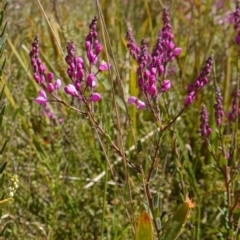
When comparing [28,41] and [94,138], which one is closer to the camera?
[94,138]

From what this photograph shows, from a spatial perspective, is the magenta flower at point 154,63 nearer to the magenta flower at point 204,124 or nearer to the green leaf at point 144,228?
the magenta flower at point 204,124

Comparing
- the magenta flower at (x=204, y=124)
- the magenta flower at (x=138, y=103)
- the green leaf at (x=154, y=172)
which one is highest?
the magenta flower at (x=138, y=103)

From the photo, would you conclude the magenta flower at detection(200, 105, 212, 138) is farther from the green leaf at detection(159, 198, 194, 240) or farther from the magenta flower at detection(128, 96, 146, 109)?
the green leaf at detection(159, 198, 194, 240)

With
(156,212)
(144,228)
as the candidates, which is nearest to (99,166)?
(156,212)

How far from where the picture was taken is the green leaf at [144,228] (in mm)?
1123

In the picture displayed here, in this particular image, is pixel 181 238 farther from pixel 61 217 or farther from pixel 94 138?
pixel 94 138

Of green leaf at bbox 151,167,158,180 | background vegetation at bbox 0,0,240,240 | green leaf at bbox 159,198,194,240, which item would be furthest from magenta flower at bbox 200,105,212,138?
green leaf at bbox 159,198,194,240

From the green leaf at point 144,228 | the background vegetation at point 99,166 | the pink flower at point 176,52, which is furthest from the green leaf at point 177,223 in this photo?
the pink flower at point 176,52

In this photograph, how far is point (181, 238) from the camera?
1732mm

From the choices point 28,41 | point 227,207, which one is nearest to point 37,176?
point 227,207

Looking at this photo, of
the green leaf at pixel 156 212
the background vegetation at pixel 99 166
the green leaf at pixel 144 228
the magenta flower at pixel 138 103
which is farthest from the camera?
the background vegetation at pixel 99 166

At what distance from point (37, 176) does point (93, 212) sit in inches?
10.1

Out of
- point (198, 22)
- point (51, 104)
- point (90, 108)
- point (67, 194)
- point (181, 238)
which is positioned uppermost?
point (198, 22)

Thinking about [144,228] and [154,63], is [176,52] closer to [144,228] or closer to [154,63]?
[154,63]
